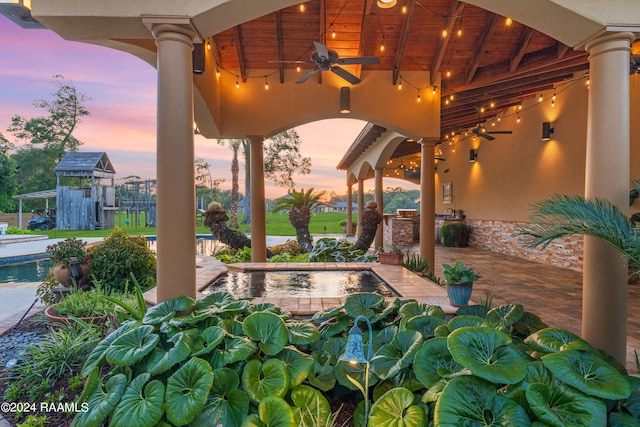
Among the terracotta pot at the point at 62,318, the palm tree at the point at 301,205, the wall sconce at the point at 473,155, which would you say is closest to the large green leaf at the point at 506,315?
the terracotta pot at the point at 62,318

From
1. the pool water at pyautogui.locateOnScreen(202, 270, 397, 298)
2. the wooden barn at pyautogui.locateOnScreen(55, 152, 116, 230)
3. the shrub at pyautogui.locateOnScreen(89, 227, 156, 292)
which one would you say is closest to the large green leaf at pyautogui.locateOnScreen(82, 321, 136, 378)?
the pool water at pyautogui.locateOnScreen(202, 270, 397, 298)

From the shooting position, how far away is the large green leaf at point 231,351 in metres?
2.41

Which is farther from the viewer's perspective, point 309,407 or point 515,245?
point 515,245

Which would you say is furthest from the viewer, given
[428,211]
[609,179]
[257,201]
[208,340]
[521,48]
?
[257,201]

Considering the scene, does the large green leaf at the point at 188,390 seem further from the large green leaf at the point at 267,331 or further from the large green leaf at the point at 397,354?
the large green leaf at the point at 397,354

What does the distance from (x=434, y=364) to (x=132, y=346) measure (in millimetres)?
2093

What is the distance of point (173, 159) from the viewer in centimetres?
303

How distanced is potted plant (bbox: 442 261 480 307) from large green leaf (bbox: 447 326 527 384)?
143 cm

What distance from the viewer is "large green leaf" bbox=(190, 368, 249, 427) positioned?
2.18 metres

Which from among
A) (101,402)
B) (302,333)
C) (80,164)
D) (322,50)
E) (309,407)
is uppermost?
(80,164)

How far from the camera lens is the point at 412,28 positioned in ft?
20.9

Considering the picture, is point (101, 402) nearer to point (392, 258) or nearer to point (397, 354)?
point (397, 354)

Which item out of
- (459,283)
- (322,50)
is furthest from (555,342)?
(322,50)

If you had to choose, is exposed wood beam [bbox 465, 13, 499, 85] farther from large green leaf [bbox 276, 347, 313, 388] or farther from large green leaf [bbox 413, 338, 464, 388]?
large green leaf [bbox 276, 347, 313, 388]
